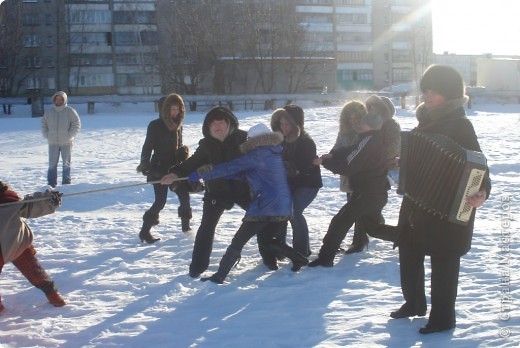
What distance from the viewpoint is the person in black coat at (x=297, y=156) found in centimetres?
675

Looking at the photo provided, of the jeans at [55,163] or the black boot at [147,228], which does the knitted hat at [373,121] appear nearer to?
the black boot at [147,228]

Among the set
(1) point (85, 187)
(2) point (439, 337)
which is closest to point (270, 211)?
(2) point (439, 337)

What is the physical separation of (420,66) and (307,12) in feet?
38.6

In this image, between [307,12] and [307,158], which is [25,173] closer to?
[307,158]

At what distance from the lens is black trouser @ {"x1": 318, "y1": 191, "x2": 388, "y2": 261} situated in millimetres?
6504

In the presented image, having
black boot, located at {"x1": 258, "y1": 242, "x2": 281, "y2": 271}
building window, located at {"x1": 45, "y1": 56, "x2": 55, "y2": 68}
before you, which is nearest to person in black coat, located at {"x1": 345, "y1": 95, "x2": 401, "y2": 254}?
black boot, located at {"x1": 258, "y1": 242, "x2": 281, "y2": 271}

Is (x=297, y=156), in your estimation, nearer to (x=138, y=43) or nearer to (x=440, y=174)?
(x=440, y=174)

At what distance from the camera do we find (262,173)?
239 inches

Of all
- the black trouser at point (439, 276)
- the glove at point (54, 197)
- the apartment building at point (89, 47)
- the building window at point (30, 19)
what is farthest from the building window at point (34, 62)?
the black trouser at point (439, 276)

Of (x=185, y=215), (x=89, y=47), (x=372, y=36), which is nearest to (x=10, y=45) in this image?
(x=89, y=47)

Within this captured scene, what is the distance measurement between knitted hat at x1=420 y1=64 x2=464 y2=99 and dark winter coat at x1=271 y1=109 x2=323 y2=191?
2287 millimetres

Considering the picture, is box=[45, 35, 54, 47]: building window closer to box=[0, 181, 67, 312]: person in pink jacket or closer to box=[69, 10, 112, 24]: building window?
box=[69, 10, 112, 24]: building window

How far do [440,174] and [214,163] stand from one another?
2507 mm

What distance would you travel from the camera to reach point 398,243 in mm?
4992
